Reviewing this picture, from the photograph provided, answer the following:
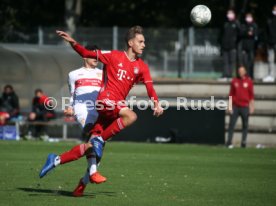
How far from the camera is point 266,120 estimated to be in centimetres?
2914

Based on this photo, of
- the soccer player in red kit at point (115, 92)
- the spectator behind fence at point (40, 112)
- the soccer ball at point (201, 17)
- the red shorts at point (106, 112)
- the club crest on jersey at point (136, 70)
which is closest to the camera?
the soccer player in red kit at point (115, 92)

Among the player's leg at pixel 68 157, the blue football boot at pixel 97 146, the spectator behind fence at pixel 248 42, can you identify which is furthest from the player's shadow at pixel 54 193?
the spectator behind fence at pixel 248 42

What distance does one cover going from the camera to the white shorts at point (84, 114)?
581 inches

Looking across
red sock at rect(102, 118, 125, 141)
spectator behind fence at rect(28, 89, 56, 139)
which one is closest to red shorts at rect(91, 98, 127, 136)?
red sock at rect(102, 118, 125, 141)

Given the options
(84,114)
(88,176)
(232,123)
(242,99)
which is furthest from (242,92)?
(88,176)

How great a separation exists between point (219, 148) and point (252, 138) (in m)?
2.91

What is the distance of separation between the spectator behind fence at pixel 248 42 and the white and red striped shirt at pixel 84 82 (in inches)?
565

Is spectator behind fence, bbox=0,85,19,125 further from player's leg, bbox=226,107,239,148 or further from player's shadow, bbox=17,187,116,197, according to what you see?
player's shadow, bbox=17,187,116,197

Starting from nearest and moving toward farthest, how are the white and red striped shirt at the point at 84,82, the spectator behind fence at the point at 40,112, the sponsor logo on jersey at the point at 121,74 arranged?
the sponsor logo on jersey at the point at 121,74
the white and red striped shirt at the point at 84,82
the spectator behind fence at the point at 40,112

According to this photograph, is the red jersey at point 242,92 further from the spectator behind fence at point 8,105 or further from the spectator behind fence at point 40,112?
the spectator behind fence at point 8,105

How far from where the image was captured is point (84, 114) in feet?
50.1

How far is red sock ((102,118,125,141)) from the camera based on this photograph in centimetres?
1319

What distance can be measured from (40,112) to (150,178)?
14.4m

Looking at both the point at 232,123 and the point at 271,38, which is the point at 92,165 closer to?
the point at 232,123
